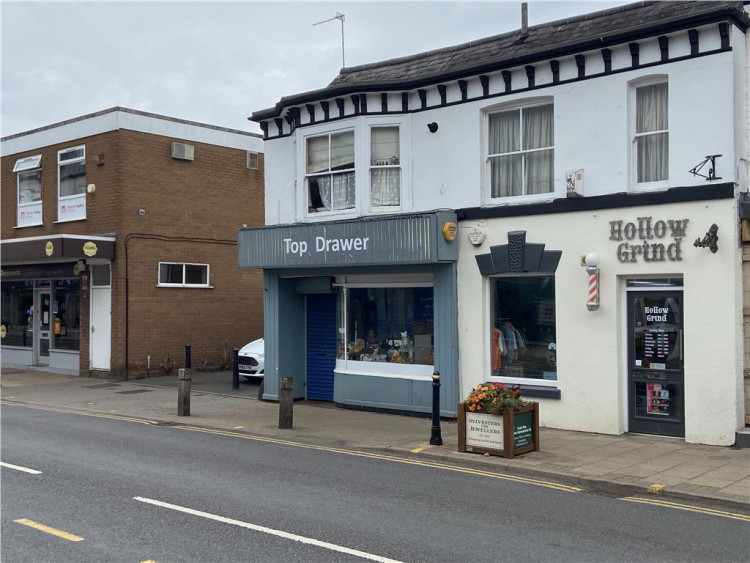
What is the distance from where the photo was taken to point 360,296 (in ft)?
52.1

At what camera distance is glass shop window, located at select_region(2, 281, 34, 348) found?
24.9 metres

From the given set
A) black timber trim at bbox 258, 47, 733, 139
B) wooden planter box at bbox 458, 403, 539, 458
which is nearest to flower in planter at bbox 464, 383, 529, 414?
wooden planter box at bbox 458, 403, 539, 458

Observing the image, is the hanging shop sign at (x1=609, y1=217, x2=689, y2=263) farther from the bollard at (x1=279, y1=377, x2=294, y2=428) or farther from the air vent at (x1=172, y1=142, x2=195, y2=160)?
the air vent at (x1=172, y1=142, x2=195, y2=160)

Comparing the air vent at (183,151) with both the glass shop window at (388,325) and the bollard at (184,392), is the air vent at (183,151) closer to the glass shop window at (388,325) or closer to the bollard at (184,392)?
the glass shop window at (388,325)

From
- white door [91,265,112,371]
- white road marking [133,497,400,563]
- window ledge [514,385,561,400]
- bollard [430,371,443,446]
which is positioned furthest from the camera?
white door [91,265,112,371]

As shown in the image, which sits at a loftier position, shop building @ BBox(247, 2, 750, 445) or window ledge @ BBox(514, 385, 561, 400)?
shop building @ BBox(247, 2, 750, 445)

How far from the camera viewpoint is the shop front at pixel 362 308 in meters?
14.1

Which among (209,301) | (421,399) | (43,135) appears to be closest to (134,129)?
(43,135)

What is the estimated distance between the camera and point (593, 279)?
12.3 metres

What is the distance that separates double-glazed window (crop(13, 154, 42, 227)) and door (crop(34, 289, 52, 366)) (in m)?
2.35

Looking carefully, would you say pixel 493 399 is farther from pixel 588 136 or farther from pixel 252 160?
pixel 252 160

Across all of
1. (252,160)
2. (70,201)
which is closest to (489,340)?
(252,160)

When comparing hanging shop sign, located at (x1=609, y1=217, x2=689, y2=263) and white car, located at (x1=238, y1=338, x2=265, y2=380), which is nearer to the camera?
hanging shop sign, located at (x1=609, y1=217, x2=689, y2=263)

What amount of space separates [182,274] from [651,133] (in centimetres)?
1468
